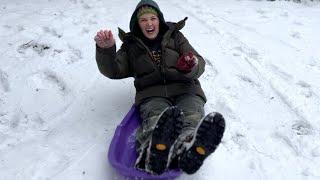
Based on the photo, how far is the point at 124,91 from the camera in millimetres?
4328

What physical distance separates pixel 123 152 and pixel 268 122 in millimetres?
1372

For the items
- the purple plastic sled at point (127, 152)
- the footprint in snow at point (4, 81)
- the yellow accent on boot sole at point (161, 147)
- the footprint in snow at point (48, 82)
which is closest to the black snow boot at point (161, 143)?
the yellow accent on boot sole at point (161, 147)

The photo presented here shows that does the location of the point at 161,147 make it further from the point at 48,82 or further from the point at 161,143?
the point at 48,82

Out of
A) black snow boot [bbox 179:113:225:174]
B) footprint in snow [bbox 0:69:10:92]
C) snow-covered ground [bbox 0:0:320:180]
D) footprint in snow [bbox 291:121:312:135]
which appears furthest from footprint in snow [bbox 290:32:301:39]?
footprint in snow [bbox 0:69:10:92]

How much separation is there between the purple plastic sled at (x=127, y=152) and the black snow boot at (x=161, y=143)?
0.39 feet

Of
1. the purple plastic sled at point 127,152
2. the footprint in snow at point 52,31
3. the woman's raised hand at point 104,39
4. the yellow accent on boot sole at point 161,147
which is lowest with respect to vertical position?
the footprint in snow at point 52,31

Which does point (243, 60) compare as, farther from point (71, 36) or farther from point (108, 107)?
point (71, 36)

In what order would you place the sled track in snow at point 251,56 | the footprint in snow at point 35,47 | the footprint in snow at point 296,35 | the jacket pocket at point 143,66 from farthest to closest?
the footprint in snow at point 296,35 < the footprint in snow at point 35,47 < the sled track in snow at point 251,56 < the jacket pocket at point 143,66

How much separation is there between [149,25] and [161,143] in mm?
1293

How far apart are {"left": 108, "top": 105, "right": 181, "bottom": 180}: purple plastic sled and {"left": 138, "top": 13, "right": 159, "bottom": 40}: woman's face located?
65cm

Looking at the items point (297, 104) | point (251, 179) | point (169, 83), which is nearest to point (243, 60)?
point (297, 104)

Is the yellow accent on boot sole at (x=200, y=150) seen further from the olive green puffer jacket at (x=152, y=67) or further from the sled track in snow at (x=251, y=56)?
the sled track in snow at (x=251, y=56)

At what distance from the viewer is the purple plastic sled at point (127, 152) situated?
2908 millimetres

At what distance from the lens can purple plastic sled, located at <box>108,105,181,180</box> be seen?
2.91m
